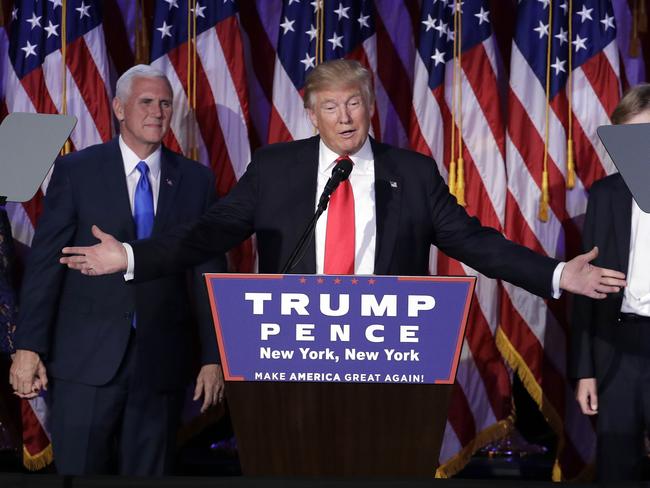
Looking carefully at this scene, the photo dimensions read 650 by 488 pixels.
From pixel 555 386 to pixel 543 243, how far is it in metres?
0.58

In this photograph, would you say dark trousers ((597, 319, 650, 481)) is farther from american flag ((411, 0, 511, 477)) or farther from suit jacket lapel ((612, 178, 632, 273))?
american flag ((411, 0, 511, 477))

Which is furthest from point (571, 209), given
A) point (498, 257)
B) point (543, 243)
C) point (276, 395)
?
point (276, 395)

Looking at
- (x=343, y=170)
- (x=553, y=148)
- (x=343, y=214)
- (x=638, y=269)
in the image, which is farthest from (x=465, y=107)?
(x=343, y=170)

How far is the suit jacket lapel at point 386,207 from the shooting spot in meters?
2.79

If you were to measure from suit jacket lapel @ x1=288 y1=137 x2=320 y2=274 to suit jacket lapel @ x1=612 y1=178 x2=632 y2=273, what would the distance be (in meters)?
0.97

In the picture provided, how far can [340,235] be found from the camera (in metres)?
2.74

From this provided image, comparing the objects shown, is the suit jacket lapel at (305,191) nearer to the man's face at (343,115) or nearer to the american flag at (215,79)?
the man's face at (343,115)

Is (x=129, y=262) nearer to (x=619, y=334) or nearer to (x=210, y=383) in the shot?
(x=210, y=383)

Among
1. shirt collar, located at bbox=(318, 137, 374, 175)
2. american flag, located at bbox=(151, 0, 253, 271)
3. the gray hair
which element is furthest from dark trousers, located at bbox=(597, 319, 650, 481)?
the gray hair

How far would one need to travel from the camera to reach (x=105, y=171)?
10.8 ft

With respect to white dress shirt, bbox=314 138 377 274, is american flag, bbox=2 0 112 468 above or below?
above

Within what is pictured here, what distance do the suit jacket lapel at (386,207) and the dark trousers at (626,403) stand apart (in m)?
0.82

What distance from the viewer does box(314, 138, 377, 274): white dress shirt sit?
2.76 meters

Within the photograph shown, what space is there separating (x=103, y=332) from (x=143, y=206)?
432 mm
